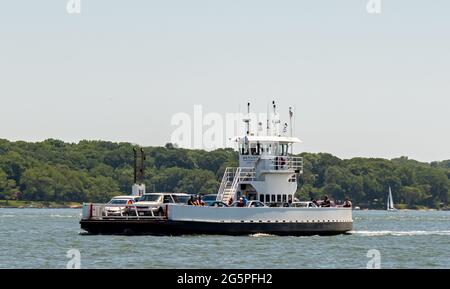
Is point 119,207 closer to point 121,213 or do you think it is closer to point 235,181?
point 121,213

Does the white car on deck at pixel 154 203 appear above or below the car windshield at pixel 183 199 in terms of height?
below

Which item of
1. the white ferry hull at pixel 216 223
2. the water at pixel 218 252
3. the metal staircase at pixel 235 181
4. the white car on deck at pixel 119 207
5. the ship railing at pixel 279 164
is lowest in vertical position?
the water at pixel 218 252

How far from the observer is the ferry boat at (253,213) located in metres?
68.0

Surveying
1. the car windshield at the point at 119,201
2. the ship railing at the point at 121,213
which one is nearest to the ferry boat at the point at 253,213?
the ship railing at the point at 121,213

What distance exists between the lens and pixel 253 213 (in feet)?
229

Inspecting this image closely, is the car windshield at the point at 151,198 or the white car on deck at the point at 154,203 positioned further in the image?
the car windshield at the point at 151,198

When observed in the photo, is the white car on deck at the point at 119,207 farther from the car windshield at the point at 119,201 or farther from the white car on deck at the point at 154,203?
the white car on deck at the point at 154,203

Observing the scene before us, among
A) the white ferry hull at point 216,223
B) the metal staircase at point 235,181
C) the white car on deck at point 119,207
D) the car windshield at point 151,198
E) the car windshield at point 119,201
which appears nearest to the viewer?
the white ferry hull at point 216,223

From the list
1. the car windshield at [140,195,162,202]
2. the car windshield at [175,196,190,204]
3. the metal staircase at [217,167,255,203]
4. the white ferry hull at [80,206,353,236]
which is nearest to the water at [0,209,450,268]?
the white ferry hull at [80,206,353,236]

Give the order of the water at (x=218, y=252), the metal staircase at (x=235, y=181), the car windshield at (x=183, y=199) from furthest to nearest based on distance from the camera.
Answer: the car windshield at (x=183, y=199)
the metal staircase at (x=235, y=181)
the water at (x=218, y=252)

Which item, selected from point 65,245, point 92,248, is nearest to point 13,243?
point 65,245

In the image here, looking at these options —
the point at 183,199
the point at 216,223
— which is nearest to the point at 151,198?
the point at 183,199
